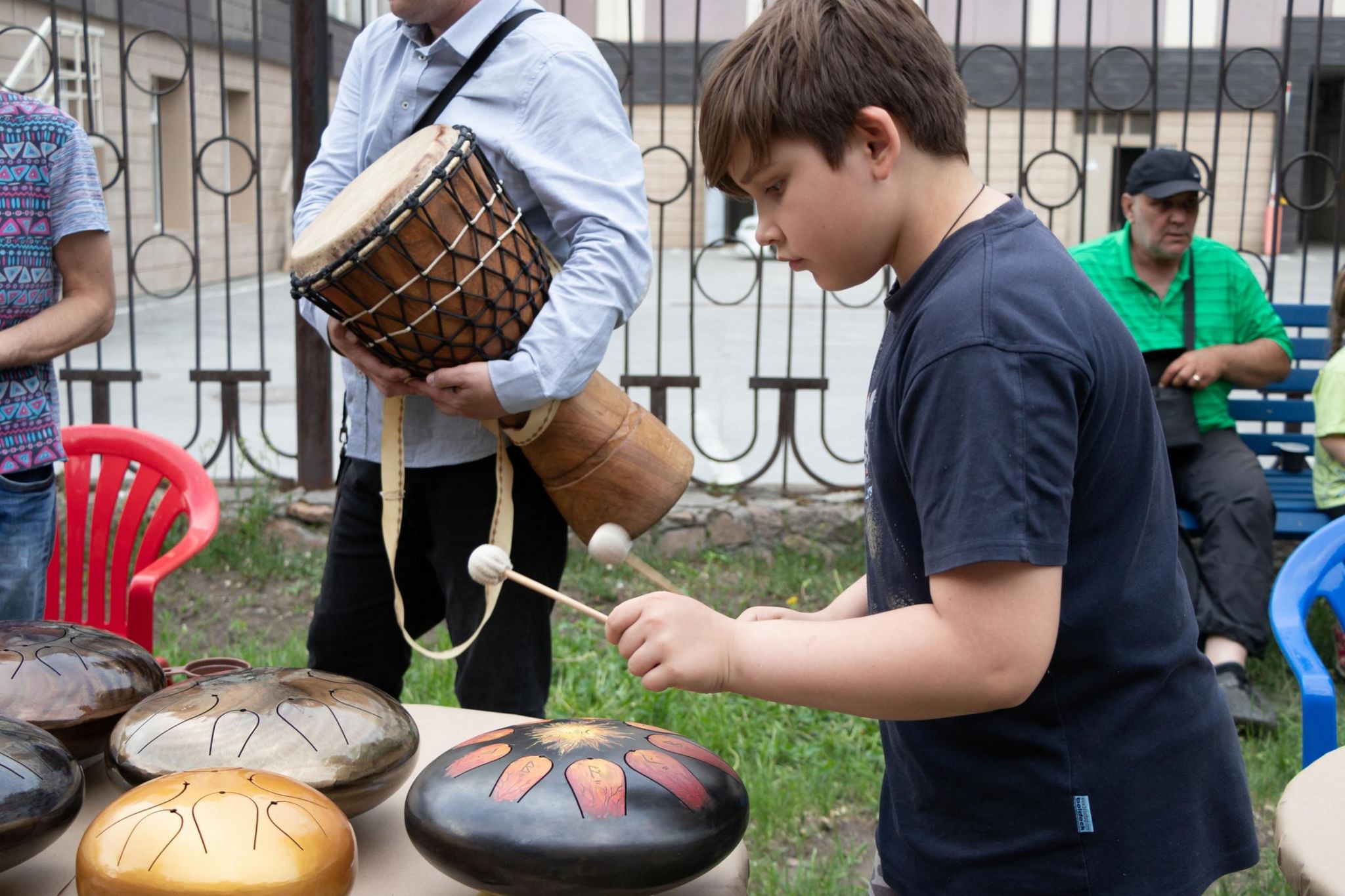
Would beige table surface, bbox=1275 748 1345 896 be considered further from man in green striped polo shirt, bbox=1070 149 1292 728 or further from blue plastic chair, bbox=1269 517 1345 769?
man in green striped polo shirt, bbox=1070 149 1292 728

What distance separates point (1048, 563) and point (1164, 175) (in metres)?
3.11

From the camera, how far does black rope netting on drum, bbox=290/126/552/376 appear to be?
1.82m

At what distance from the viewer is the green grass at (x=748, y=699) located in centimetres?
278

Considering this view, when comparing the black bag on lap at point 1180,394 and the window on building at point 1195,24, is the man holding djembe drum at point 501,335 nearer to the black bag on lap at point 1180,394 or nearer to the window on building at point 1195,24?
the black bag on lap at point 1180,394

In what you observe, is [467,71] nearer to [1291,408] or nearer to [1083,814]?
[1083,814]

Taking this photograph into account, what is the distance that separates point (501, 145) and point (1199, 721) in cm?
137

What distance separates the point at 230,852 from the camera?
108 centimetres

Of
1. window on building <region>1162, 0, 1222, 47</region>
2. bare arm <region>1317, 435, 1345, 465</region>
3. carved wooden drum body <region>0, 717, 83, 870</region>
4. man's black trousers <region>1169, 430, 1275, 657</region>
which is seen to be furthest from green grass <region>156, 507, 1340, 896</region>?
window on building <region>1162, 0, 1222, 47</region>

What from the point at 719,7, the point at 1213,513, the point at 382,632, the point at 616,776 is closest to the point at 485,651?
the point at 382,632

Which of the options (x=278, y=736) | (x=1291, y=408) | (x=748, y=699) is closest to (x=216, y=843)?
(x=278, y=736)

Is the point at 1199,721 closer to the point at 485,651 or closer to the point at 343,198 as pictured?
the point at 485,651

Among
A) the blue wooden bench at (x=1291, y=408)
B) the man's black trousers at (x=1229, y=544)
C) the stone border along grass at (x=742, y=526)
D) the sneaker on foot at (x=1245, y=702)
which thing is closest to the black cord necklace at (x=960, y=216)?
the sneaker on foot at (x=1245, y=702)

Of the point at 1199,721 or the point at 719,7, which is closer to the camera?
the point at 1199,721

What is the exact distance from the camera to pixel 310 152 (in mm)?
4289
